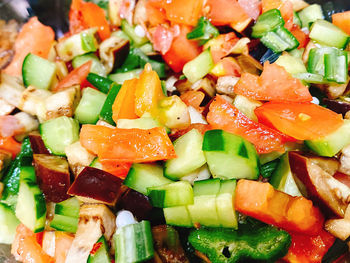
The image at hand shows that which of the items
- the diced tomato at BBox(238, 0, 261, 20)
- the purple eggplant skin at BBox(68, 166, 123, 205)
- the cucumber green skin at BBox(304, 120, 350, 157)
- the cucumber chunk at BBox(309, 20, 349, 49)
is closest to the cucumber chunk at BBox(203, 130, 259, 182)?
the cucumber green skin at BBox(304, 120, 350, 157)

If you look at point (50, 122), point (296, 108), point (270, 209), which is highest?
point (50, 122)

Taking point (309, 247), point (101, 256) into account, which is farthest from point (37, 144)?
point (309, 247)

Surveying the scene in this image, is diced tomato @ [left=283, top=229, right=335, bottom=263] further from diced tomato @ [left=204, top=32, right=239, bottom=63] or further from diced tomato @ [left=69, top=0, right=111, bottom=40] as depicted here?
diced tomato @ [left=69, top=0, right=111, bottom=40]

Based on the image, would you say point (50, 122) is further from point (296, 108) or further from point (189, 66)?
point (296, 108)

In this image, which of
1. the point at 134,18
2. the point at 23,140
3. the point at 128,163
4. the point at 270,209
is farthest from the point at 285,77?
the point at 23,140

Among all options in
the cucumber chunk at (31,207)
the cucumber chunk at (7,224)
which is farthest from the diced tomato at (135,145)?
the cucumber chunk at (7,224)
